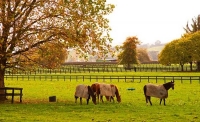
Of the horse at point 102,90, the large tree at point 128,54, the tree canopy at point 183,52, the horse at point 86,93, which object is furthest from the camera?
the large tree at point 128,54

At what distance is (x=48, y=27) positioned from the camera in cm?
2483

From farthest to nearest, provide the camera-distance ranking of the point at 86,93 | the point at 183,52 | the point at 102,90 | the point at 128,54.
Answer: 1. the point at 128,54
2. the point at 183,52
3. the point at 102,90
4. the point at 86,93

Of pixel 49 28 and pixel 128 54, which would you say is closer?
pixel 49 28

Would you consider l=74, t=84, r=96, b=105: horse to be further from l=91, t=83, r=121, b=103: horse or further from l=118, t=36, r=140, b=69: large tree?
l=118, t=36, r=140, b=69: large tree

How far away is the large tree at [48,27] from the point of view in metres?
23.8

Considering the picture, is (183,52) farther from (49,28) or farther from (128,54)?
(49,28)

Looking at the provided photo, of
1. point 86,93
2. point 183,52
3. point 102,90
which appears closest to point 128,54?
point 183,52

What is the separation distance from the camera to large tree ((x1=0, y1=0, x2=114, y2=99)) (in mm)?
23797

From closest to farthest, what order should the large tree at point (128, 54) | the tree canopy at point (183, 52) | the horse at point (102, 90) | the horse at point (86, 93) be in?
1. the horse at point (86, 93)
2. the horse at point (102, 90)
3. the tree canopy at point (183, 52)
4. the large tree at point (128, 54)

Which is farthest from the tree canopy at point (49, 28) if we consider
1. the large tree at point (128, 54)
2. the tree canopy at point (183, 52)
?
the large tree at point (128, 54)

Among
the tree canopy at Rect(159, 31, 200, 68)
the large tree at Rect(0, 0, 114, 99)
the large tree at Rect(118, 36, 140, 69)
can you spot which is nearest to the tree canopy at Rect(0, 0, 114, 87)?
the large tree at Rect(0, 0, 114, 99)

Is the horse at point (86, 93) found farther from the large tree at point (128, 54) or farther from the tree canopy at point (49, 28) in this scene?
the large tree at point (128, 54)

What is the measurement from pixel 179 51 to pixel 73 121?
74.0 meters

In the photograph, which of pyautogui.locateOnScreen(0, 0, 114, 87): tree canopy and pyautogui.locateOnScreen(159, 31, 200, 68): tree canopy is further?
pyautogui.locateOnScreen(159, 31, 200, 68): tree canopy
